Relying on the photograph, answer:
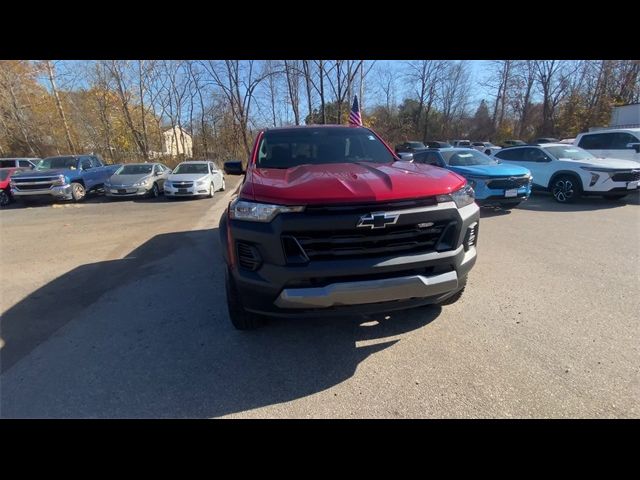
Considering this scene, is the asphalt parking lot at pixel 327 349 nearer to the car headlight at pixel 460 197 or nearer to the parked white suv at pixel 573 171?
the car headlight at pixel 460 197

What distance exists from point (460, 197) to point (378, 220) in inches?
34.3

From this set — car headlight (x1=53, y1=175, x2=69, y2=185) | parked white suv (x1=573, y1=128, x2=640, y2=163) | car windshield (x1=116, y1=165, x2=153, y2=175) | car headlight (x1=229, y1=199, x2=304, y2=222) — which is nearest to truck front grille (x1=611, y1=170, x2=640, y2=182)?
parked white suv (x1=573, y1=128, x2=640, y2=163)

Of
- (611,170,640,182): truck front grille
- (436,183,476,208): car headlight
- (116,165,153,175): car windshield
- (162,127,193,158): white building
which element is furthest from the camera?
(162,127,193,158): white building

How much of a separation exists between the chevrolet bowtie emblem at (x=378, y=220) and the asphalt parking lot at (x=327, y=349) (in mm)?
1184

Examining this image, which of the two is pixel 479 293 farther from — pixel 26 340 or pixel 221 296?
pixel 26 340

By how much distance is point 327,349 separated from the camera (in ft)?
9.56

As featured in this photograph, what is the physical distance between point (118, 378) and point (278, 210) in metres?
1.87

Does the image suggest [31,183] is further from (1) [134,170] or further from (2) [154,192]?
(2) [154,192]

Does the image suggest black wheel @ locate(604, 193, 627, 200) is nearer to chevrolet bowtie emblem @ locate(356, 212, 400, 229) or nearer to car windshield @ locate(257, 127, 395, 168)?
car windshield @ locate(257, 127, 395, 168)

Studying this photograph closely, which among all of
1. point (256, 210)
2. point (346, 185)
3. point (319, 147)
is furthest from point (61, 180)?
point (346, 185)

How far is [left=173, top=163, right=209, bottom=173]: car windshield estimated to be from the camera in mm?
14156

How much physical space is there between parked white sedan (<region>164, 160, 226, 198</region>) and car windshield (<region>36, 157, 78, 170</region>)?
405 centimetres
